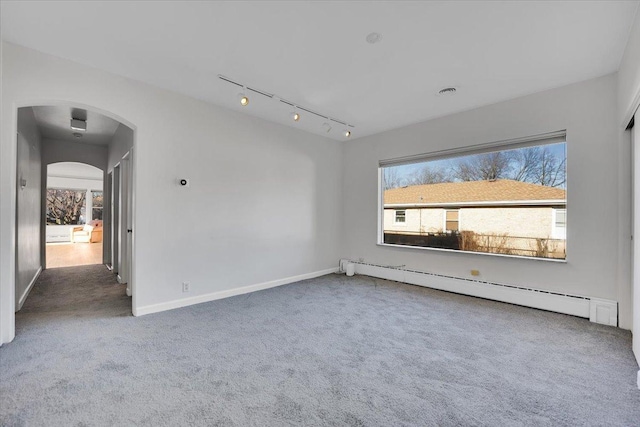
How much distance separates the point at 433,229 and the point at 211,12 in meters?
4.08

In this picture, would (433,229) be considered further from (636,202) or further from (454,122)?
(636,202)

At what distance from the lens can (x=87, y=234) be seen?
Result: 10094mm

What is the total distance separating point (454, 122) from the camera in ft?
13.8

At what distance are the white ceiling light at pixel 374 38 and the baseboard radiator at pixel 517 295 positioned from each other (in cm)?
331

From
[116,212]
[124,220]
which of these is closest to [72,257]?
[116,212]

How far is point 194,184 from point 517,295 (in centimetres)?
433

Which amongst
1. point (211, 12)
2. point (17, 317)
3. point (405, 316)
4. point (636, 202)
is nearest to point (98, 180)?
point (17, 317)

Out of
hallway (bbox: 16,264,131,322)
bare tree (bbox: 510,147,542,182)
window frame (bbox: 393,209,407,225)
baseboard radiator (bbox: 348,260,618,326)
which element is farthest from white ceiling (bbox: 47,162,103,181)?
bare tree (bbox: 510,147,542,182)

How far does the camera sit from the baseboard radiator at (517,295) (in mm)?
3016

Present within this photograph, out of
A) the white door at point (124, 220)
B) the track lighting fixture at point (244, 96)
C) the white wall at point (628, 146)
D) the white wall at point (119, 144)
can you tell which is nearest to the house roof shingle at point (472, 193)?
the white wall at point (628, 146)

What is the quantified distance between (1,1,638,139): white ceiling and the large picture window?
91cm

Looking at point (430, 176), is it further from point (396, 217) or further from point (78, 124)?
point (78, 124)

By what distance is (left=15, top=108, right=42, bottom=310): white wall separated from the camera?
347 centimetres

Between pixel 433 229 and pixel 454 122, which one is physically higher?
pixel 454 122
